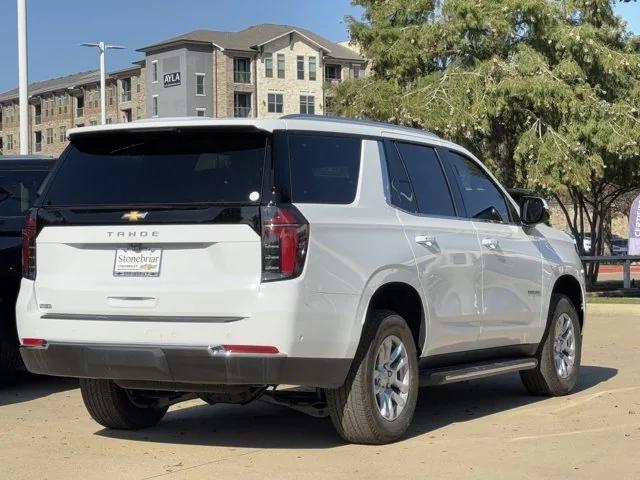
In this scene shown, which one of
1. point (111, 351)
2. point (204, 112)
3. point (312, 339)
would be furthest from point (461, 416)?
point (204, 112)

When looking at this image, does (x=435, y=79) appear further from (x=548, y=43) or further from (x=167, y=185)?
(x=167, y=185)

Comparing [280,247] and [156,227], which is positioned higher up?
[156,227]

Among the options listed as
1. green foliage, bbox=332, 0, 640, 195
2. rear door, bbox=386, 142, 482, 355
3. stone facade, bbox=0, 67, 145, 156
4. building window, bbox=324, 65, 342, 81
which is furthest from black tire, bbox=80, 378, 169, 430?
stone facade, bbox=0, 67, 145, 156

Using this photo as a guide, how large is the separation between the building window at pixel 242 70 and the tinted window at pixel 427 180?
84918mm

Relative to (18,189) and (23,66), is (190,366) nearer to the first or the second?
(18,189)

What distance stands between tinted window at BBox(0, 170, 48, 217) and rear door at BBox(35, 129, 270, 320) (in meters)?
3.23

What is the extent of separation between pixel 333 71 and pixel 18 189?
8754 centimetres

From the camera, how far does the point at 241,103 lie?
92.6 metres

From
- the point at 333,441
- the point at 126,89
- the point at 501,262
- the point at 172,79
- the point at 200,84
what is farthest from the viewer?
the point at 126,89

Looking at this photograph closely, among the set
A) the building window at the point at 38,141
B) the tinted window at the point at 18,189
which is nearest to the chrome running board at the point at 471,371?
the tinted window at the point at 18,189

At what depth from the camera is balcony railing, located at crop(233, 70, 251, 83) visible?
91.8 m

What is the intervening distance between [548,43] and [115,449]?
18001 millimetres

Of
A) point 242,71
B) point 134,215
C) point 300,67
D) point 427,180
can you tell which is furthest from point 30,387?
point 300,67

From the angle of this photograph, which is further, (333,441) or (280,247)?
(333,441)
